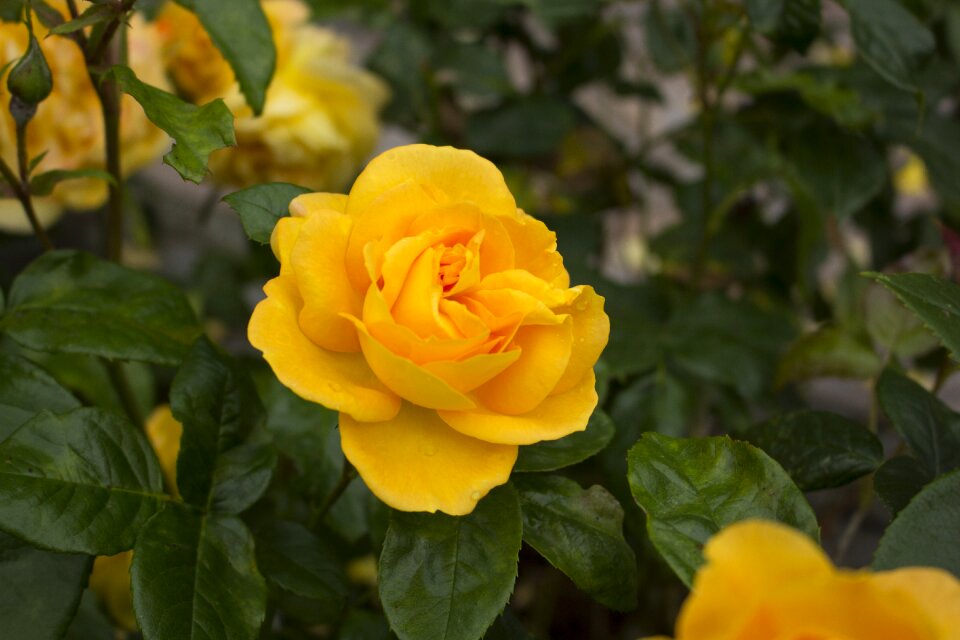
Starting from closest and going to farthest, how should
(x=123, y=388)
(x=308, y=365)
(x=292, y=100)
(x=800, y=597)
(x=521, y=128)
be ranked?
(x=800, y=597)
(x=308, y=365)
(x=123, y=388)
(x=292, y=100)
(x=521, y=128)

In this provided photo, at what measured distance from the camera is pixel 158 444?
672 mm

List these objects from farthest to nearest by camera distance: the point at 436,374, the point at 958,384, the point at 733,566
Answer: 1. the point at 958,384
2. the point at 436,374
3. the point at 733,566

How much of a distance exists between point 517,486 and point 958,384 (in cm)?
114

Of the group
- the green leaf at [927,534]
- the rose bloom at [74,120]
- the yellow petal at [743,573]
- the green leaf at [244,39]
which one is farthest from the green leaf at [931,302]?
the rose bloom at [74,120]

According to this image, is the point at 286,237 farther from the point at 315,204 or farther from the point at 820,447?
the point at 820,447

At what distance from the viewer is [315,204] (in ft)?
1.39

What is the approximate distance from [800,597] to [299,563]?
0.91 feet

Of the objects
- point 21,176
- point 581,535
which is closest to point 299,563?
point 581,535

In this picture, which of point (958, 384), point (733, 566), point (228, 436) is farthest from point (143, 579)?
point (958, 384)

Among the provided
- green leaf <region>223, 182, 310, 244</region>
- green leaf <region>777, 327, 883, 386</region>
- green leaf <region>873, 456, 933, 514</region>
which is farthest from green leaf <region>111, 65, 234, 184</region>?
green leaf <region>777, 327, 883, 386</region>

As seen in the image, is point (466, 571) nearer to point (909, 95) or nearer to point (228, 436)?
point (228, 436)

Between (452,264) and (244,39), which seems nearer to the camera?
(452,264)

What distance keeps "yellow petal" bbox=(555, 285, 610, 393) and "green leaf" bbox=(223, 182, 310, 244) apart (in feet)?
0.46

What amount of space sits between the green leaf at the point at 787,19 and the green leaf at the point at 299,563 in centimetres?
43
